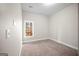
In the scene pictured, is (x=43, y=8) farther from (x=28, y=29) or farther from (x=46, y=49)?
(x=46, y=49)

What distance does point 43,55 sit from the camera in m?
1.34

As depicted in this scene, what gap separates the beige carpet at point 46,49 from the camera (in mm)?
1374

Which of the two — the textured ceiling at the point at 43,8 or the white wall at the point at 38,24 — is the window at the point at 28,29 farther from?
the textured ceiling at the point at 43,8

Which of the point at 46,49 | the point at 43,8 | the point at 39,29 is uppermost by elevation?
the point at 43,8

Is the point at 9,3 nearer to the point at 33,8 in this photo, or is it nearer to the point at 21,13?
the point at 21,13

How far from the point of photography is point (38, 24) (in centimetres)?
152

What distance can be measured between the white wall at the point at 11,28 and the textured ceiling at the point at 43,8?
0.12 metres

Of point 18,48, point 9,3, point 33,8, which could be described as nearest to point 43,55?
point 18,48

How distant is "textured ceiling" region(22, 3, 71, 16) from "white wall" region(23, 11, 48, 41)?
63 mm

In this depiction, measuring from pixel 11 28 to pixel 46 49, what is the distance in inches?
23.9

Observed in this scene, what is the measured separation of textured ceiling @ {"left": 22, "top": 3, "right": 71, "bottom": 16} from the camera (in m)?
1.34

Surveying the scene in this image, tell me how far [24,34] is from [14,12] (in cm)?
36

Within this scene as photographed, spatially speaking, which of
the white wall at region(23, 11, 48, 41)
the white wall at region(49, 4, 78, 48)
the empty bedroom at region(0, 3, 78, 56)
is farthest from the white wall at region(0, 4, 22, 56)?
the white wall at region(49, 4, 78, 48)

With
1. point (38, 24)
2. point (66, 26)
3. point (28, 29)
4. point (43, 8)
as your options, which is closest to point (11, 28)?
point (28, 29)
